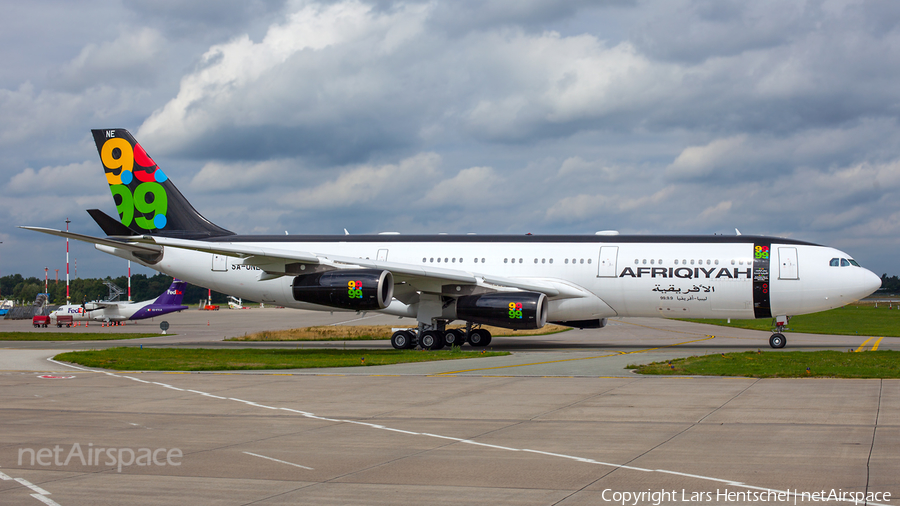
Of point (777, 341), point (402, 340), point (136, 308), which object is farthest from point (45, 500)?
point (136, 308)

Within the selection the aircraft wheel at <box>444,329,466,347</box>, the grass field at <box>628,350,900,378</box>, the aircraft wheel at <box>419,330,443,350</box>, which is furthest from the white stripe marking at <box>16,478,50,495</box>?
the aircraft wheel at <box>444,329,466,347</box>

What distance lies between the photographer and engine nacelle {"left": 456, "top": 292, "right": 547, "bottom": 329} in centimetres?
2506

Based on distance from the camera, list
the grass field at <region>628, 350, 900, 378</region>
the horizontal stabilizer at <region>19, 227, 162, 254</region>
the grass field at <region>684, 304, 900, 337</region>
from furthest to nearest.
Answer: the grass field at <region>684, 304, 900, 337</region>
the horizontal stabilizer at <region>19, 227, 162, 254</region>
the grass field at <region>628, 350, 900, 378</region>

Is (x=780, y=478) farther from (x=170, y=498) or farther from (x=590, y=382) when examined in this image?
(x=590, y=382)

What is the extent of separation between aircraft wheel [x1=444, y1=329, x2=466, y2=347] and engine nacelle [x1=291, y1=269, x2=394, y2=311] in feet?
13.3

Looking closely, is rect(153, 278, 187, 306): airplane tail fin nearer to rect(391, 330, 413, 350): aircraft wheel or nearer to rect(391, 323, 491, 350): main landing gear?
rect(391, 330, 413, 350): aircraft wheel

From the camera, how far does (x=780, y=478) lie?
766 cm

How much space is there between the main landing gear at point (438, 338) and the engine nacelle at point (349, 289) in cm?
280

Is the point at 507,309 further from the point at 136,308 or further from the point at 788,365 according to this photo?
the point at 136,308

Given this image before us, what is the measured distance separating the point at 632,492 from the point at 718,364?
1278cm

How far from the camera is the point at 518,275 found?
27.9m

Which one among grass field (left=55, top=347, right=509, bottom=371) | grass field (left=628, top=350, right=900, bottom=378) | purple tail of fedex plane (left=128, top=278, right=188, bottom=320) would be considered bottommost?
grass field (left=55, top=347, right=509, bottom=371)

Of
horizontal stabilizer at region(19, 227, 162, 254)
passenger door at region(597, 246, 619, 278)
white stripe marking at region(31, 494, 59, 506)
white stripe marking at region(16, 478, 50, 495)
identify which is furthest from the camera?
passenger door at region(597, 246, 619, 278)

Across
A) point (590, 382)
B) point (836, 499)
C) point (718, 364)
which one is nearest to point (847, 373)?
point (718, 364)
